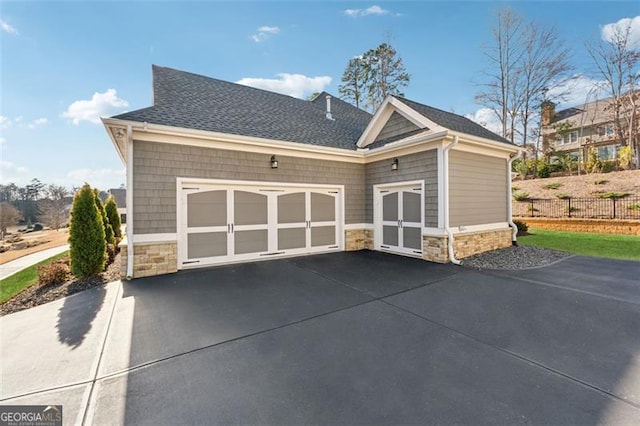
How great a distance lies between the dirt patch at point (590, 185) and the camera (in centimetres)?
1359

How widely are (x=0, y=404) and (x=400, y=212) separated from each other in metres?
8.16

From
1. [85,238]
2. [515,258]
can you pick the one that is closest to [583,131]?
[515,258]

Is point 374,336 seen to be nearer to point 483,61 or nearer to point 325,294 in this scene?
point 325,294

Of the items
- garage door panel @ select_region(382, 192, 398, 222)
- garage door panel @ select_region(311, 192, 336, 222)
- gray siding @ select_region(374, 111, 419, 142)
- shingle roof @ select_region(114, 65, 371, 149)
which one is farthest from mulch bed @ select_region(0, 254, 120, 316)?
gray siding @ select_region(374, 111, 419, 142)

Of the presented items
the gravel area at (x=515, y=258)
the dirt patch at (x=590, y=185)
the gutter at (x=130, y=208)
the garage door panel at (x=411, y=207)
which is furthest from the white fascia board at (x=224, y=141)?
the dirt patch at (x=590, y=185)

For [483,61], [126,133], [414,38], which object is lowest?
[126,133]

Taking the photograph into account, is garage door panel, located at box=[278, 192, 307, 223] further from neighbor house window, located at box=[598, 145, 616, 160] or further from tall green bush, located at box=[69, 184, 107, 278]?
neighbor house window, located at box=[598, 145, 616, 160]

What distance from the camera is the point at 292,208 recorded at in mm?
8273

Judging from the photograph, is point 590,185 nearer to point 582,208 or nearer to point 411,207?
point 582,208

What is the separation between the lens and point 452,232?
7289 mm

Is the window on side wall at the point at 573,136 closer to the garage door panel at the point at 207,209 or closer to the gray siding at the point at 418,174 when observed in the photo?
the gray siding at the point at 418,174

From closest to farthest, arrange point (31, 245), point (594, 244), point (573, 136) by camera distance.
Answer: point (594, 244) < point (31, 245) < point (573, 136)

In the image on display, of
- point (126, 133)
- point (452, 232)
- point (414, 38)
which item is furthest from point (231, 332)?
point (414, 38)

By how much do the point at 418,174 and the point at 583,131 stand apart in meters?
31.0
